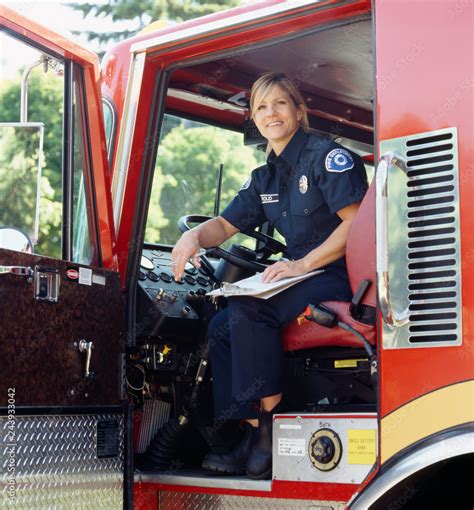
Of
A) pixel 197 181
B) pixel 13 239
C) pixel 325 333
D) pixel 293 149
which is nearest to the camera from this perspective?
pixel 13 239

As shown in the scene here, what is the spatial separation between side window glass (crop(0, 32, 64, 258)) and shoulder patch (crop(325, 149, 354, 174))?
959 mm

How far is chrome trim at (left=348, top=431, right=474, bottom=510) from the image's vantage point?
2.49 meters

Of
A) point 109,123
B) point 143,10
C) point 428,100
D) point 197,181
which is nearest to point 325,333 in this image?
point 428,100

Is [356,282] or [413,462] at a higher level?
[356,282]

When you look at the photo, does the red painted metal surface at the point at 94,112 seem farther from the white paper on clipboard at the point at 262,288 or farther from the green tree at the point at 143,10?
the green tree at the point at 143,10

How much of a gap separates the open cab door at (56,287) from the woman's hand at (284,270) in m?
0.55

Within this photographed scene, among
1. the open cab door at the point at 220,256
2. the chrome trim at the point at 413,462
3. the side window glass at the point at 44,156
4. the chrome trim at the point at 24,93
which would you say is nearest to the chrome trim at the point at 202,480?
the open cab door at the point at 220,256

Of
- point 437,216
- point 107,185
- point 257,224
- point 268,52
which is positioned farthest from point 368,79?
point 437,216

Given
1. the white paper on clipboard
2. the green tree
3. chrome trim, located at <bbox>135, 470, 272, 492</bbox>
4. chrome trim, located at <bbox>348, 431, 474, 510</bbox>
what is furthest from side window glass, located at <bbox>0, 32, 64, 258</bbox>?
the green tree

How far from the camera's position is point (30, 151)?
2.92 meters

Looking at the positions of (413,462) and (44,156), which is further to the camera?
(44,156)

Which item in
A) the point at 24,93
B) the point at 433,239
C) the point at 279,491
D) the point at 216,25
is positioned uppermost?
the point at 216,25

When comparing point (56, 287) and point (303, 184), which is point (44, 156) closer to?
point (56, 287)

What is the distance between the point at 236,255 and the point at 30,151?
3.93 feet
